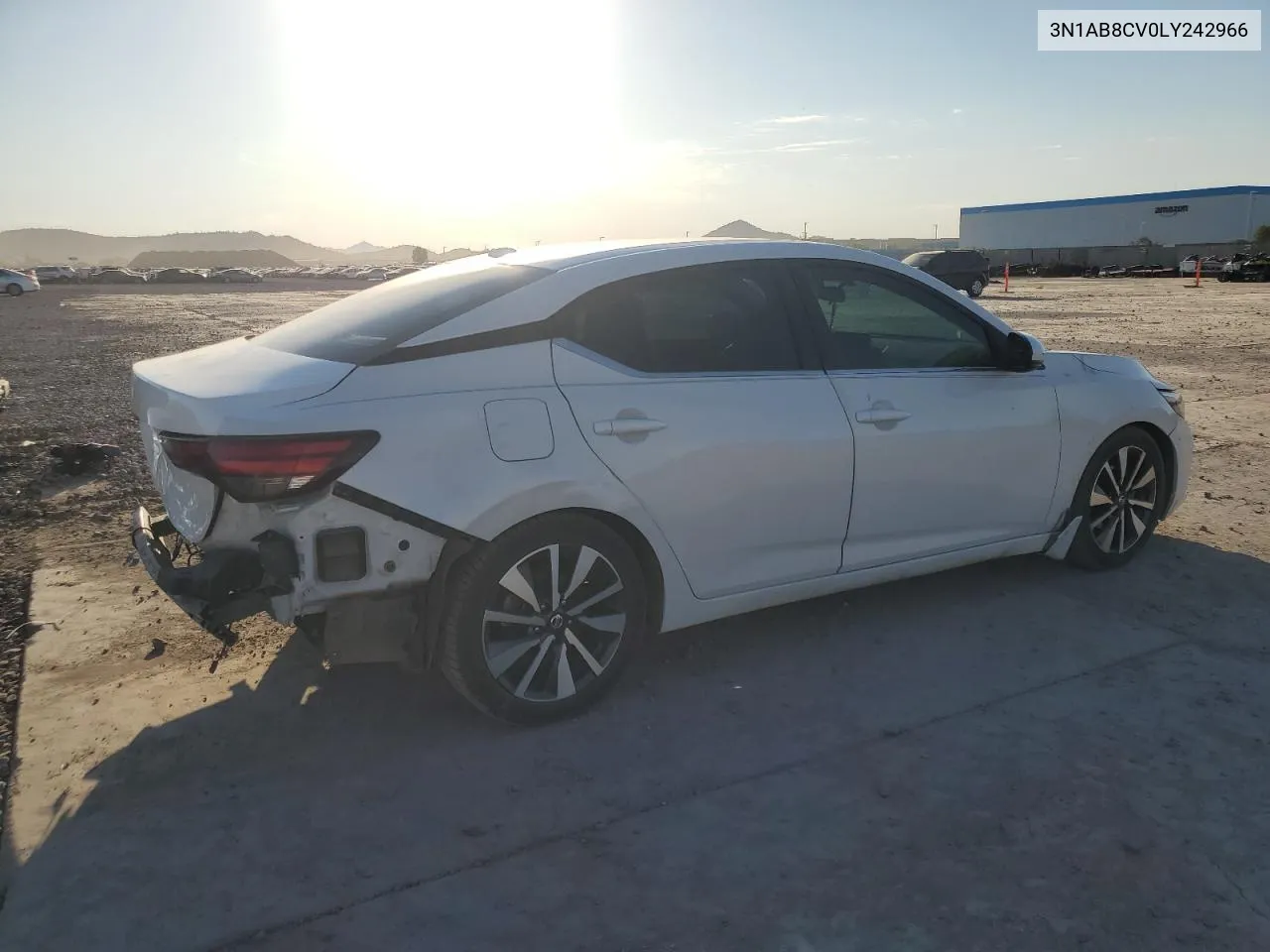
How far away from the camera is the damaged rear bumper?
2.99m

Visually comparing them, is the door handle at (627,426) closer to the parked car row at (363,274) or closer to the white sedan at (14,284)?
the white sedan at (14,284)

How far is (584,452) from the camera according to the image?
11.0 feet

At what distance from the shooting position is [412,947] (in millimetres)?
2387

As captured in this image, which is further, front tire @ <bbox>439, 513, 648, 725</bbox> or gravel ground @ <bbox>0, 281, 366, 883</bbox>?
gravel ground @ <bbox>0, 281, 366, 883</bbox>

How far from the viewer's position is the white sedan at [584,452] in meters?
3.06

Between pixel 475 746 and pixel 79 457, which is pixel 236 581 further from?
pixel 79 457

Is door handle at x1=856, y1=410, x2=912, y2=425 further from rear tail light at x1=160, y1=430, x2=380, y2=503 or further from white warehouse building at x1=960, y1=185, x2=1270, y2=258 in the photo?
white warehouse building at x1=960, y1=185, x2=1270, y2=258

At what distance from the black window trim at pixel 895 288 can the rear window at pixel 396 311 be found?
1103 millimetres

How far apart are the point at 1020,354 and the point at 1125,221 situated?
91.2m

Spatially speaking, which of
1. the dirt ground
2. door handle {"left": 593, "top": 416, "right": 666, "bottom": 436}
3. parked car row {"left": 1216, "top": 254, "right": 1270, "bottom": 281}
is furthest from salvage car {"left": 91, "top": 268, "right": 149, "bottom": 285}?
door handle {"left": 593, "top": 416, "right": 666, "bottom": 436}

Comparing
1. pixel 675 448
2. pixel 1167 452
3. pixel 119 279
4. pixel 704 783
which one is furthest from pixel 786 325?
pixel 119 279


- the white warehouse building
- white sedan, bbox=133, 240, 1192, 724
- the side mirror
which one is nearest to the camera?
white sedan, bbox=133, 240, 1192, 724

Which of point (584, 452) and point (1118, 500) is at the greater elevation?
point (584, 452)

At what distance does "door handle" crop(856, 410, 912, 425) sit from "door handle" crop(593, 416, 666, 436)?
→ 0.91 metres
